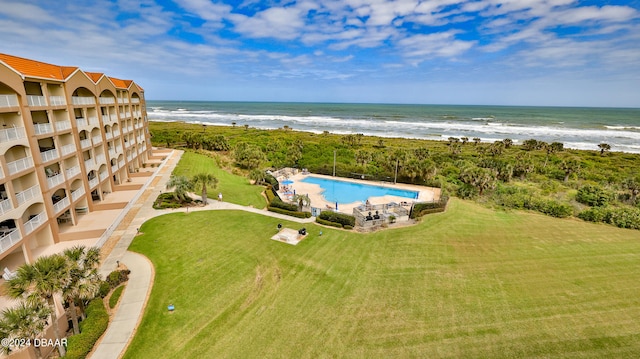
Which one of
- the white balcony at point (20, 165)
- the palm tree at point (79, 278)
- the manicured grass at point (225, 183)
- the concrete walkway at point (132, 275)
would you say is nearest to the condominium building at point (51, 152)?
the white balcony at point (20, 165)

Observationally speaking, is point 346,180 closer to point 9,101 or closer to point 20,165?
point 20,165

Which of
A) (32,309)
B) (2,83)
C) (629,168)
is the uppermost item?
(2,83)

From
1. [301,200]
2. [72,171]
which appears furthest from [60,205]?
[301,200]

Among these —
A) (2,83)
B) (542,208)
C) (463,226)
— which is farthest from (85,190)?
(542,208)

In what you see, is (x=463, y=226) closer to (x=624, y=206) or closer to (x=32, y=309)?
(x=624, y=206)

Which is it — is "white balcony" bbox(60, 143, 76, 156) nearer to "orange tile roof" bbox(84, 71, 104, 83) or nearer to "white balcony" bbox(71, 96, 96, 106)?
"white balcony" bbox(71, 96, 96, 106)

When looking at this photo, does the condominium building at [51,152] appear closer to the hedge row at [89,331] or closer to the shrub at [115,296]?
the shrub at [115,296]

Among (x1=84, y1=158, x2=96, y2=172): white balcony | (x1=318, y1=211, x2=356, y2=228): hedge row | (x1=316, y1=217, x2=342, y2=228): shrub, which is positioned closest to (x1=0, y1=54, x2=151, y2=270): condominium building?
(x1=84, y1=158, x2=96, y2=172): white balcony
